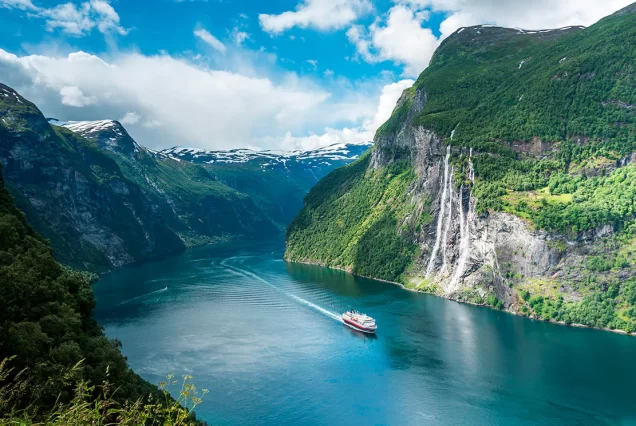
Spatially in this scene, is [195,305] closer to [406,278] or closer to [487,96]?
[406,278]

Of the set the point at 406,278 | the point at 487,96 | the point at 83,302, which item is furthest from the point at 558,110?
the point at 83,302

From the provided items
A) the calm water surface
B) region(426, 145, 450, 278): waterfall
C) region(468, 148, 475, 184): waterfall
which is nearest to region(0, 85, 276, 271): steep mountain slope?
the calm water surface

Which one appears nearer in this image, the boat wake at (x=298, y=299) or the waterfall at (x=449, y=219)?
the boat wake at (x=298, y=299)

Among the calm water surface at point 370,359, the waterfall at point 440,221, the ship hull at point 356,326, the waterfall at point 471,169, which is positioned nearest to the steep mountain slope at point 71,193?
the calm water surface at point 370,359

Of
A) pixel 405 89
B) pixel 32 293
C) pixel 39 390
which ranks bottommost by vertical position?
pixel 39 390

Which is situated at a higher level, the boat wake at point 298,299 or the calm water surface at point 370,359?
the boat wake at point 298,299

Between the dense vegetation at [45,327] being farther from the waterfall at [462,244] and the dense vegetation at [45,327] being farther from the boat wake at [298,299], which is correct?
the waterfall at [462,244]

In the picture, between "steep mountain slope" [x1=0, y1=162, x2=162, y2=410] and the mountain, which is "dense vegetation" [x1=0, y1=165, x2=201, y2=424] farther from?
the mountain
